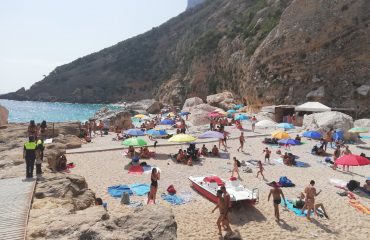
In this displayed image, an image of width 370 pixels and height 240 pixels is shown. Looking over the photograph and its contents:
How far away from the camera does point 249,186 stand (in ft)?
48.3

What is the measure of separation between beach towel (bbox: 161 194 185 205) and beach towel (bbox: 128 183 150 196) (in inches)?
33.2

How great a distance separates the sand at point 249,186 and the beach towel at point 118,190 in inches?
9.9

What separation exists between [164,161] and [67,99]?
117m

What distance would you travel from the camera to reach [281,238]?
1012 centimetres

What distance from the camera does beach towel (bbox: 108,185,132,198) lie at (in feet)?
43.8

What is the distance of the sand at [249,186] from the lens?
10.6m

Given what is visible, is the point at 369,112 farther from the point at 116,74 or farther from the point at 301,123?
the point at 116,74

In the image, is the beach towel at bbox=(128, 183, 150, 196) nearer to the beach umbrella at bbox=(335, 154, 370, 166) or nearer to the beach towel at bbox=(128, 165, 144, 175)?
the beach towel at bbox=(128, 165, 144, 175)

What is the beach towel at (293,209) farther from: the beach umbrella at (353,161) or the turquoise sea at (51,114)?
the turquoise sea at (51,114)

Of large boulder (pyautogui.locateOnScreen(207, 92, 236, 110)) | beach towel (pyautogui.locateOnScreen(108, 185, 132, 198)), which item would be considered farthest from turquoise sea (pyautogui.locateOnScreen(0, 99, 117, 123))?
beach towel (pyautogui.locateOnScreen(108, 185, 132, 198))

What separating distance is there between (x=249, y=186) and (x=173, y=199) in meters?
3.58

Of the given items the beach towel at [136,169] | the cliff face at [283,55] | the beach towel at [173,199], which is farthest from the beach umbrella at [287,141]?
the cliff face at [283,55]

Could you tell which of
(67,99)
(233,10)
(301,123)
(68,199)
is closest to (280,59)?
(301,123)

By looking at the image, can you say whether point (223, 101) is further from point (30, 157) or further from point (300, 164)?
point (30, 157)
